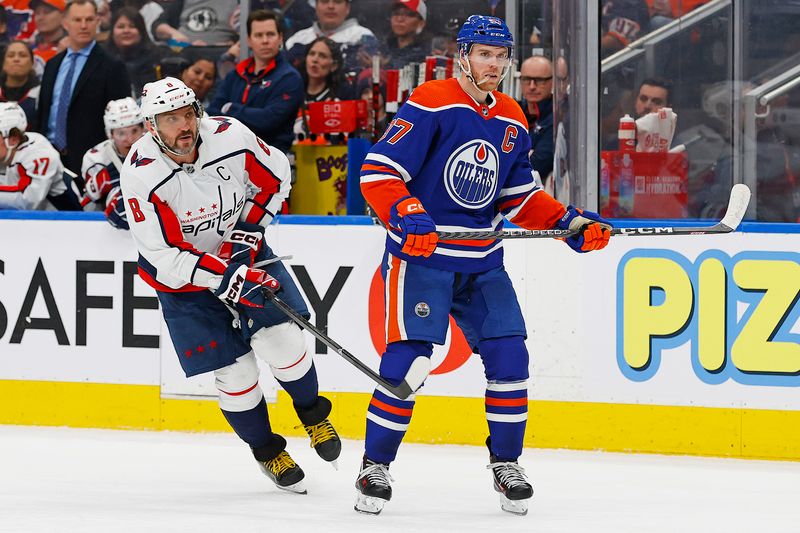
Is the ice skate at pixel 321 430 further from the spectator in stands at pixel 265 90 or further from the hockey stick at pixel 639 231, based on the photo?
the spectator in stands at pixel 265 90

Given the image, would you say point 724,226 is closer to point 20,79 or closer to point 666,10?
point 666,10

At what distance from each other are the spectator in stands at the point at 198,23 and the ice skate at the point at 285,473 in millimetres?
2777

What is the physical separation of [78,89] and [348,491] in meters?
2.52

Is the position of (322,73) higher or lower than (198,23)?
lower

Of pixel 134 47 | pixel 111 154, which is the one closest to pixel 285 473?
pixel 111 154

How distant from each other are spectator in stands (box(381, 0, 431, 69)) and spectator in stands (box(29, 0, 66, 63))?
5.31 feet

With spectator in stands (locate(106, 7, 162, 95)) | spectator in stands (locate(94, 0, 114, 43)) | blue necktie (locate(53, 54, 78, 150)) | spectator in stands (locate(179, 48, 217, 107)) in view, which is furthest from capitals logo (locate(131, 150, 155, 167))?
spectator in stands (locate(94, 0, 114, 43))

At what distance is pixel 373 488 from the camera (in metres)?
3.20

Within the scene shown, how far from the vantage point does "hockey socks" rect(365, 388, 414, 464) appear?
125 inches

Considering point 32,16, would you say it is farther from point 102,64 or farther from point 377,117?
point 377,117

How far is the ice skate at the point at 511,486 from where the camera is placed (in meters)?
3.21

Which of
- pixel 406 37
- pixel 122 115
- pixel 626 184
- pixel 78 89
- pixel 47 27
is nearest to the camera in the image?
pixel 626 184

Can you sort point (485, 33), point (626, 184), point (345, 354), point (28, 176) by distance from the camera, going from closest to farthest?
1. point (485, 33)
2. point (345, 354)
3. point (626, 184)
4. point (28, 176)

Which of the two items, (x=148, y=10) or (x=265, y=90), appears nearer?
(x=265, y=90)
